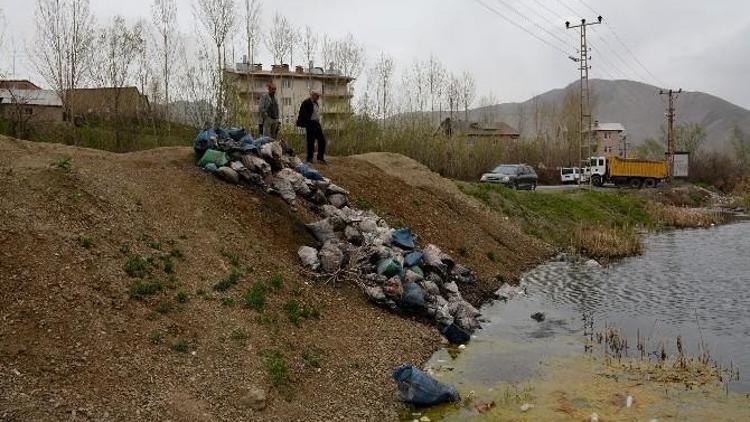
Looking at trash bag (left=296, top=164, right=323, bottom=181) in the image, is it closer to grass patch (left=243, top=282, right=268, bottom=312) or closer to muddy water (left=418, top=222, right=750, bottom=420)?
muddy water (left=418, top=222, right=750, bottom=420)

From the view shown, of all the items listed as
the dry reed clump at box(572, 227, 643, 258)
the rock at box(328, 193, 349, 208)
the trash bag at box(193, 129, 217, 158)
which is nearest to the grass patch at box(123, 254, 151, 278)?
the trash bag at box(193, 129, 217, 158)

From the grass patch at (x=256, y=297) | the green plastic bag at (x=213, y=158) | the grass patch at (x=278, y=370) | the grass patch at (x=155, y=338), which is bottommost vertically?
the grass patch at (x=278, y=370)

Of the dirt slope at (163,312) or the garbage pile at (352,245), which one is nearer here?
the dirt slope at (163,312)

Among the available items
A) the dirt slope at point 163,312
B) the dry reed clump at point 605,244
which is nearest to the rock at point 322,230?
the dirt slope at point 163,312

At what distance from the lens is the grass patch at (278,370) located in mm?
7910

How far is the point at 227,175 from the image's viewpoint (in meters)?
12.9

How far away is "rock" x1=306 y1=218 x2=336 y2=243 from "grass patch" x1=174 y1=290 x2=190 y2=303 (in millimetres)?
4002

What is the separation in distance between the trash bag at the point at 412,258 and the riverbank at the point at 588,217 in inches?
398

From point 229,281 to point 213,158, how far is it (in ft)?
14.2

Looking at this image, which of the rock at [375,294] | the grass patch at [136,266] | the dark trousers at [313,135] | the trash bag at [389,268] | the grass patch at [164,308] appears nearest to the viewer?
the grass patch at [164,308]

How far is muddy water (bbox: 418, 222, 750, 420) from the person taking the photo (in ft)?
27.9

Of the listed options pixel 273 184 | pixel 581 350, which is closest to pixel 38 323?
pixel 273 184

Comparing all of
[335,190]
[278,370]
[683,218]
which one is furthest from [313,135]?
[683,218]

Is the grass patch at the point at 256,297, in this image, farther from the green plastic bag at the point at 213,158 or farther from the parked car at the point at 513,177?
the parked car at the point at 513,177
